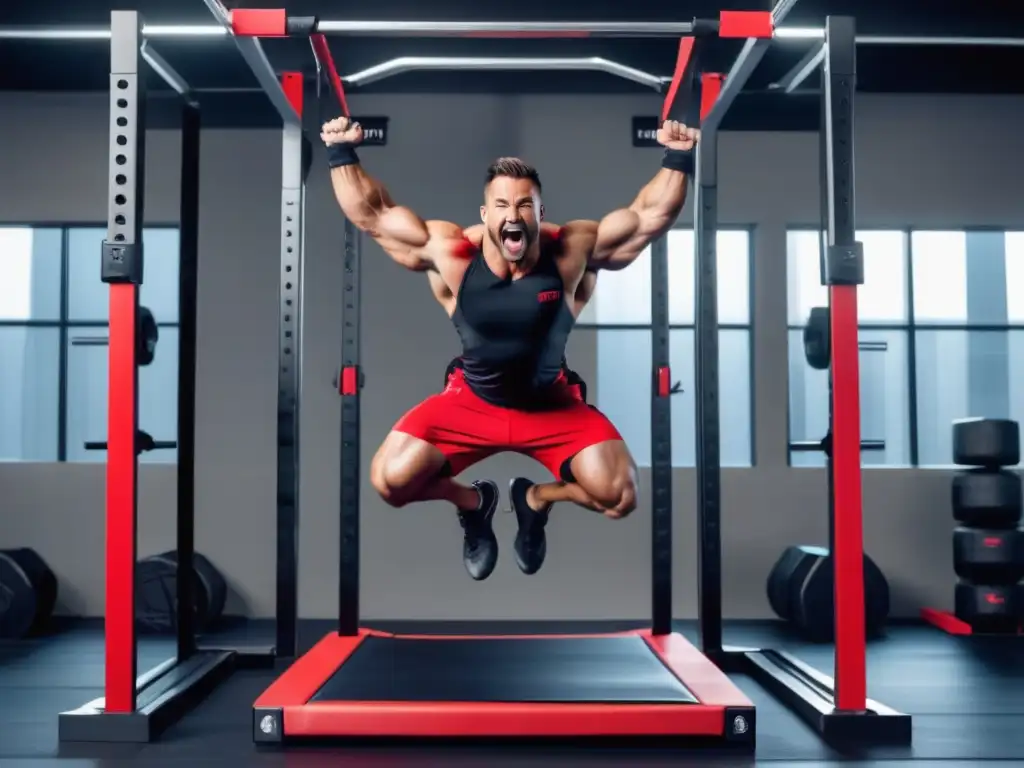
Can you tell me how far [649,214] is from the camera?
3.17 metres

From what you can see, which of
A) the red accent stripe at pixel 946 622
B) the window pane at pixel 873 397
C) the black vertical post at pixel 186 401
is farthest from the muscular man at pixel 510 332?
the window pane at pixel 873 397

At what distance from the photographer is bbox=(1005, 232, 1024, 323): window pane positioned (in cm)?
579

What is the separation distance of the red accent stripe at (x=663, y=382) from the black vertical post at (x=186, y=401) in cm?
195

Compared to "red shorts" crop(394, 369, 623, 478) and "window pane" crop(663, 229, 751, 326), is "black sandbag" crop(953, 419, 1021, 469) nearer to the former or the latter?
"window pane" crop(663, 229, 751, 326)

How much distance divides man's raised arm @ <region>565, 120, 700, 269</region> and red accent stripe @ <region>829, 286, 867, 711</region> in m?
0.62

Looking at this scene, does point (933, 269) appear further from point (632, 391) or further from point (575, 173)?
point (575, 173)

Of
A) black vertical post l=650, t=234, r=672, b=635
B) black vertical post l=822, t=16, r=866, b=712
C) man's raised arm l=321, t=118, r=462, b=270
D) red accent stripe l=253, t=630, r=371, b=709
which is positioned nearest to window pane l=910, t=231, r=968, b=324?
black vertical post l=650, t=234, r=672, b=635

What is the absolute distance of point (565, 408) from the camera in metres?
3.36

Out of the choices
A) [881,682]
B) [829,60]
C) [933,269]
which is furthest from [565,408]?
[933,269]

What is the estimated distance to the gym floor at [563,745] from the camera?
271cm

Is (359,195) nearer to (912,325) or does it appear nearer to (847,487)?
(847,487)

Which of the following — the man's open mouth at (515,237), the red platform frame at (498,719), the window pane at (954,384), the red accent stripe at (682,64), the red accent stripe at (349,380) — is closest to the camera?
the red platform frame at (498,719)

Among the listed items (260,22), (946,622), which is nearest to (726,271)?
(946,622)

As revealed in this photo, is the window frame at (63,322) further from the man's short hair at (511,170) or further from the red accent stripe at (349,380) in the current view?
the man's short hair at (511,170)
